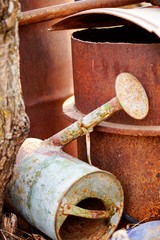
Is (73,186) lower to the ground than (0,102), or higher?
lower

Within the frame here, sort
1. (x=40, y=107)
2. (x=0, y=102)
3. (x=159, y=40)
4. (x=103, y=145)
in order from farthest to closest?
1. (x=40, y=107)
2. (x=159, y=40)
3. (x=103, y=145)
4. (x=0, y=102)

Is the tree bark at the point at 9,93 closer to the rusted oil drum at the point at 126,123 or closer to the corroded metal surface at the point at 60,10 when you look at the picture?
the rusted oil drum at the point at 126,123

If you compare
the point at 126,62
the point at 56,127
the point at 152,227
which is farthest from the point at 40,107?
the point at 152,227

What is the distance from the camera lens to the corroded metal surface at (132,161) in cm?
247

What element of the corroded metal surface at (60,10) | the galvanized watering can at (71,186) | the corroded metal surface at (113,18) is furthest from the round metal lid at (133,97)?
the corroded metal surface at (60,10)

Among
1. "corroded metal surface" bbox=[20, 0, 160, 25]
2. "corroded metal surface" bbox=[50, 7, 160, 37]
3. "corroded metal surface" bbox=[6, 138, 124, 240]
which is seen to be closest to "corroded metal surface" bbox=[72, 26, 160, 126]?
"corroded metal surface" bbox=[50, 7, 160, 37]

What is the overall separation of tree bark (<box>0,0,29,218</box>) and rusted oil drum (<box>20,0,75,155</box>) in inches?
38.7

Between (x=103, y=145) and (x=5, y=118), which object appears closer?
(x=5, y=118)

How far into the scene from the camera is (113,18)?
2.78 m

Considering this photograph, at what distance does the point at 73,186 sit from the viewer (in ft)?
7.38

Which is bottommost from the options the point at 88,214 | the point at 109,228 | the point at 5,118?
the point at 109,228

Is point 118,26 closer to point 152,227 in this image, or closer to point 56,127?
point 56,127

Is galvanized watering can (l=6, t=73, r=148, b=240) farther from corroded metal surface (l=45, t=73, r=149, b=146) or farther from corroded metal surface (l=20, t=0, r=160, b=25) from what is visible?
corroded metal surface (l=20, t=0, r=160, b=25)

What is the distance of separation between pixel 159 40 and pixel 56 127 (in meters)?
0.81
